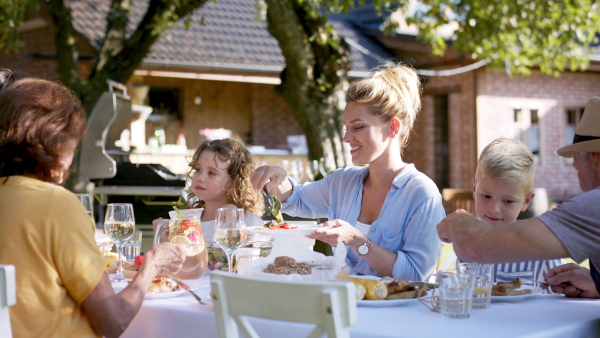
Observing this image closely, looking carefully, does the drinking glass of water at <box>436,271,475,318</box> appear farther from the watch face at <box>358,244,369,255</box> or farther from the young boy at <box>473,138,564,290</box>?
the young boy at <box>473,138,564,290</box>

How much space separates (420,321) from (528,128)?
15530 millimetres

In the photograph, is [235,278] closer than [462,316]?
Yes

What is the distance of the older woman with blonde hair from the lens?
6.48 ft

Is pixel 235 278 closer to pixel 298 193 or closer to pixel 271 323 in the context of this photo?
pixel 271 323

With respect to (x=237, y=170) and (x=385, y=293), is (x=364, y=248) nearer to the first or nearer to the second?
(x=385, y=293)

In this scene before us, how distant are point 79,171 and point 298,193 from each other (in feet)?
14.2

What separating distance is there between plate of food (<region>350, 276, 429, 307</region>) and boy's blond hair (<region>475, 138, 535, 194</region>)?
0.81 meters

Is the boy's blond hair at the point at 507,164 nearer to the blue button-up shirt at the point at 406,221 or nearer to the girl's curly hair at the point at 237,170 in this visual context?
the blue button-up shirt at the point at 406,221

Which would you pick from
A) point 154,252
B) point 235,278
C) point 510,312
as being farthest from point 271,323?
point 510,312

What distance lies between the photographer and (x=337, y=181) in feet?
12.0

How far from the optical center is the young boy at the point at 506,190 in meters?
2.93

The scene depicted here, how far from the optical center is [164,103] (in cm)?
1501

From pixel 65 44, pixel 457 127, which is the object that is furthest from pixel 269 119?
pixel 65 44

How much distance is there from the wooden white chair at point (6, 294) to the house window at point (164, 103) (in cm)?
1291
